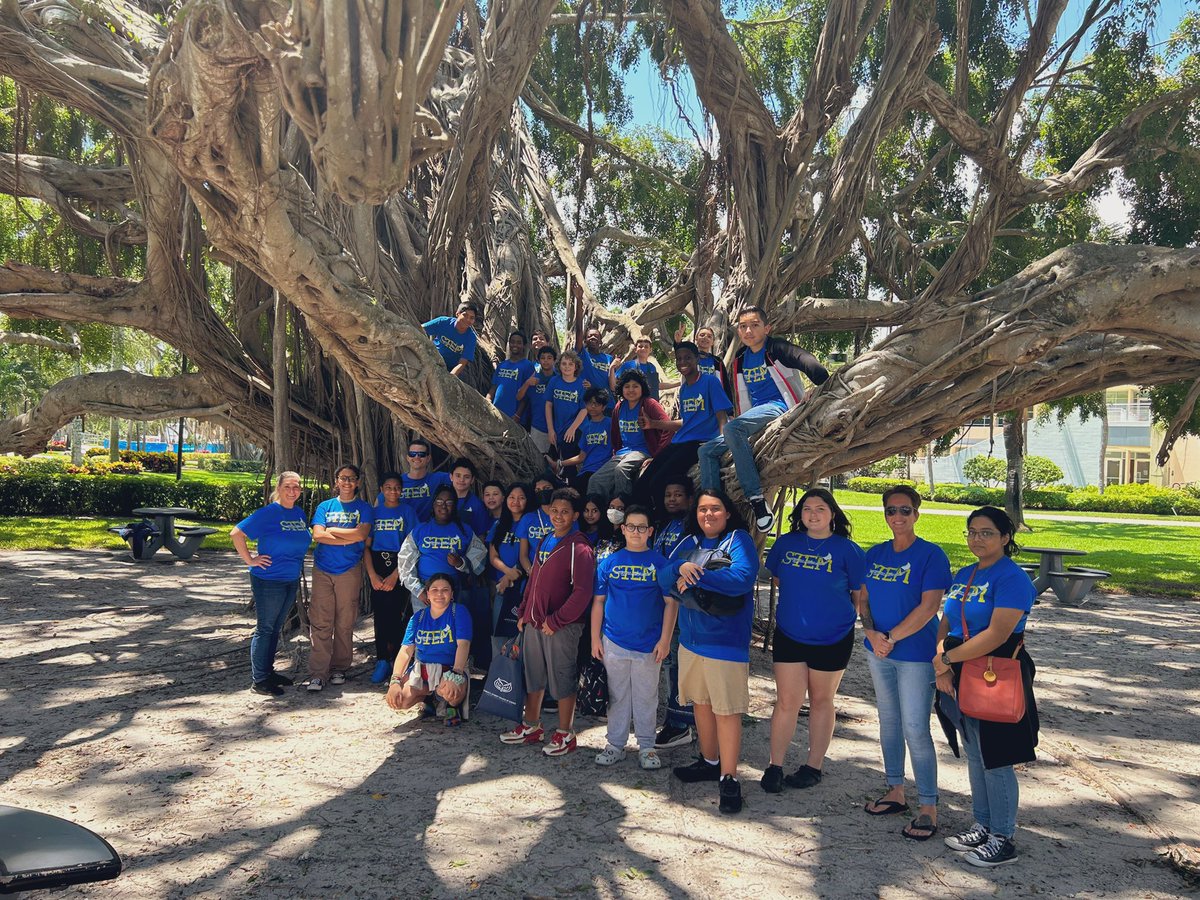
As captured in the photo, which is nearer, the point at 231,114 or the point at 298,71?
the point at 298,71

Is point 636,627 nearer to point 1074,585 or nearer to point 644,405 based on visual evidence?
point 644,405

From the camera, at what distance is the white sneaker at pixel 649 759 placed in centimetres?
413

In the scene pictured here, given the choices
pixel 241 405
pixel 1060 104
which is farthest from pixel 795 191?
pixel 1060 104

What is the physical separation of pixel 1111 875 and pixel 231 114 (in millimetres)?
4698

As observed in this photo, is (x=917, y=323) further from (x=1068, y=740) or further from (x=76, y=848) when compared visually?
(x=76, y=848)

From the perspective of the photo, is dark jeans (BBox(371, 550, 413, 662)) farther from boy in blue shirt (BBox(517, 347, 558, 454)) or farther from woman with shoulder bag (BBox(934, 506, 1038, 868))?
woman with shoulder bag (BBox(934, 506, 1038, 868))

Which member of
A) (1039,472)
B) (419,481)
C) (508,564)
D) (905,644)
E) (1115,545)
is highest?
(1039,472)

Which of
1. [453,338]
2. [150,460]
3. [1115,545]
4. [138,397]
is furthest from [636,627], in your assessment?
[150,460]

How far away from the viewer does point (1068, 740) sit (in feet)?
16.2

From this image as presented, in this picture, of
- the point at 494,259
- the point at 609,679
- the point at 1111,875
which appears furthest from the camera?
the point at 494,259

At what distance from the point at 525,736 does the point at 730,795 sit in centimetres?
127

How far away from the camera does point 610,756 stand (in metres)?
4.23

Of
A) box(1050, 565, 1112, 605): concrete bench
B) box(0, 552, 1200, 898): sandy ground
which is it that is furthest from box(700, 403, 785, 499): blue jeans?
box(1050, 565, 1112, 605): concrete bench

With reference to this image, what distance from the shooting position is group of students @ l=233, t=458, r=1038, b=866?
3287 millimetres
